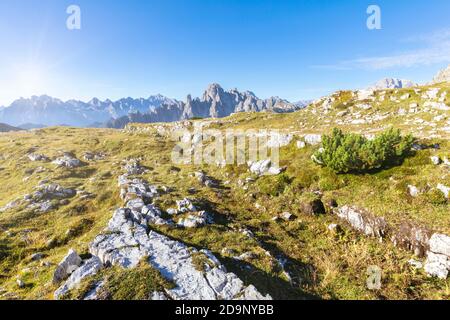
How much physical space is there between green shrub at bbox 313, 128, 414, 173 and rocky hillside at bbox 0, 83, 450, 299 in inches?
33.5

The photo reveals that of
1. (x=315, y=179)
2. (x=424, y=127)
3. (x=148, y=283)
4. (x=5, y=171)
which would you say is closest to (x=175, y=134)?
(x=5, y=171)

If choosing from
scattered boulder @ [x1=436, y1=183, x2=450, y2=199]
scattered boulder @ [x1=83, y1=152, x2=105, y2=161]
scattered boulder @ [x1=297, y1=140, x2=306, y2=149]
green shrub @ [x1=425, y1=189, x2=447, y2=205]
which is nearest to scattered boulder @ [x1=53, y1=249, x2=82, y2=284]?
green shrub @ [x1=425, y1=189, x2=447, y2=205]

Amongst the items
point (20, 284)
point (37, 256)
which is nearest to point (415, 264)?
point (20, 284)

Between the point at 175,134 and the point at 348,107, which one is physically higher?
the point at 348,107

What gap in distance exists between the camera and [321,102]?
58.4 metres

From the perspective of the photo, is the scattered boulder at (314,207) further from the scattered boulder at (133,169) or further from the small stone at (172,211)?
the scattered boulder at (133,169)

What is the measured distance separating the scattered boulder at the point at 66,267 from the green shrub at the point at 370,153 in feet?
68.5

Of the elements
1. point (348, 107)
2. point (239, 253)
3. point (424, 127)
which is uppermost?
point (348, 107)

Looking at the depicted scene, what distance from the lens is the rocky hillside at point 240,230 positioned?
1052cm

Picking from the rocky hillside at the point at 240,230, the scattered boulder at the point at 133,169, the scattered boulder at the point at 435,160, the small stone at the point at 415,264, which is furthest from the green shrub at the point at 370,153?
the scattered boulder at the point at 133,169

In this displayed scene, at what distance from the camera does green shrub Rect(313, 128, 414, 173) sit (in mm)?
20266

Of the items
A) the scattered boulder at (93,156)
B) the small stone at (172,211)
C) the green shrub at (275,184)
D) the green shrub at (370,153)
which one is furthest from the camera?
the scattered boulder at (93,156)

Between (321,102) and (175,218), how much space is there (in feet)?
175
